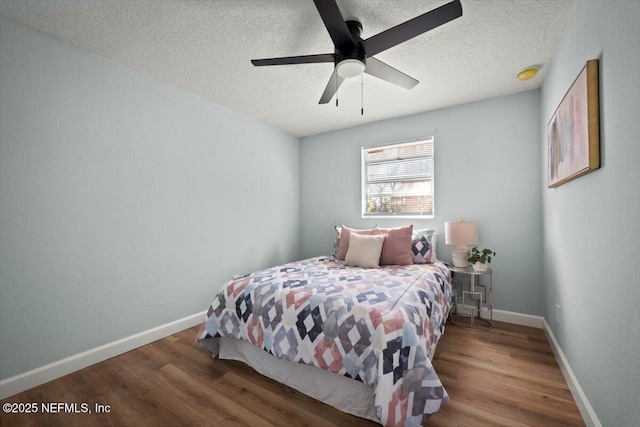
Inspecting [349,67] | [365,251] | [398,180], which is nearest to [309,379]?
[365,251]

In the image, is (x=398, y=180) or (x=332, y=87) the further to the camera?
(x=398, y=180)

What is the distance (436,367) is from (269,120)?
11.0ft

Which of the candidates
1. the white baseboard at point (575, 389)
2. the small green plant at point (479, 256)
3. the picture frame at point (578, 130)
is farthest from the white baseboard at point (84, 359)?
the picture frame at point (578, 130)

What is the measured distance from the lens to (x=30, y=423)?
153 centimetres

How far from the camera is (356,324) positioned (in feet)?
5.10

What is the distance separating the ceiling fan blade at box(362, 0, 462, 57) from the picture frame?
0.75m

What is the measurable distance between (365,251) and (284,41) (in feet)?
6.54

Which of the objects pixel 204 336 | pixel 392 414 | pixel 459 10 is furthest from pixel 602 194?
pixel 204 336

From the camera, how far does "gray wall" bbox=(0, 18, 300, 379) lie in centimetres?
184

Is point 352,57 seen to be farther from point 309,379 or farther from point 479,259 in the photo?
point 479,259

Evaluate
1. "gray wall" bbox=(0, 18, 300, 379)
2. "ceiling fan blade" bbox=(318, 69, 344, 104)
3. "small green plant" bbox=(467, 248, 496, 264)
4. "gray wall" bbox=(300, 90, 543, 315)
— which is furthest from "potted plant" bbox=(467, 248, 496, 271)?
"gray wall" bbox=(0, 18, 300, 379)

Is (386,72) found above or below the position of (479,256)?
above

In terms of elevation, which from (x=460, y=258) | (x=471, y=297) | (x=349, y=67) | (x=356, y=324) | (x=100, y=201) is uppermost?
(x=349, y=67)

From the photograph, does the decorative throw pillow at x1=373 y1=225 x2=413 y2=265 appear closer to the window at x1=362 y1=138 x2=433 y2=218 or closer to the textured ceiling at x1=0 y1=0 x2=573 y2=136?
the window at x1=362 y1=138 x2=433 y2=218
